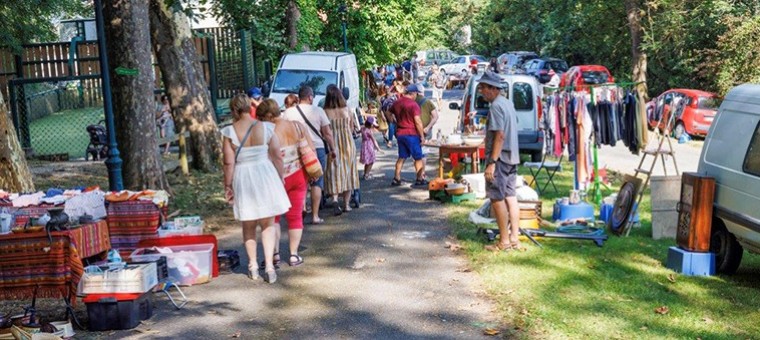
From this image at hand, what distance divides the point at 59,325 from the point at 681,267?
6063 mm

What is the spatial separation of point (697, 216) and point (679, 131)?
19.7 metres

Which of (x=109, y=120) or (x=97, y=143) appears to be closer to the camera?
(x=109, y=120)

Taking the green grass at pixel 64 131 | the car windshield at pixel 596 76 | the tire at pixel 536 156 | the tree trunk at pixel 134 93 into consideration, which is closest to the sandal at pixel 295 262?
the tree trunk at pixel 134 93

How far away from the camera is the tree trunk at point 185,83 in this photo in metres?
17.8

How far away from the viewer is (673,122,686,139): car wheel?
28.3 meters

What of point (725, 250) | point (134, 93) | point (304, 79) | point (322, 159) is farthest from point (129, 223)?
point (304, 79)

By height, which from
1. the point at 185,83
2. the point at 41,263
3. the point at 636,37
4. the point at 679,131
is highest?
the point at 636,37

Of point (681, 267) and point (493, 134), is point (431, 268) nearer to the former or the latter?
point (493, 134)

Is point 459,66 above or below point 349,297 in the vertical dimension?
above

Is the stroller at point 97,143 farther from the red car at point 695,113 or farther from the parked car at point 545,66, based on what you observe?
the parked car at point 545,66

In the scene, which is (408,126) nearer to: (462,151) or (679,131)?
(462,151)

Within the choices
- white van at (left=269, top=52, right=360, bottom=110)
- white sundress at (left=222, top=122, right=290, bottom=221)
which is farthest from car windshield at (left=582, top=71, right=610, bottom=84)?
white sundress at (left=222, top=122, right=290, bottom=221)

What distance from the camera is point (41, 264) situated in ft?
26.2

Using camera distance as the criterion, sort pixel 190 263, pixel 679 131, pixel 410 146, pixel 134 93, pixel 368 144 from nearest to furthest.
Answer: pixel 190 263, pixel 134 93, pixel 410 146, pixel 368 144, pixel 679 131
